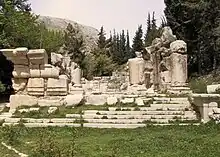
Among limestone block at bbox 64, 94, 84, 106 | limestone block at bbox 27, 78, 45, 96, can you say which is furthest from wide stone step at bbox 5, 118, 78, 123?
limestone block at bbox 27, 78, 45, 96

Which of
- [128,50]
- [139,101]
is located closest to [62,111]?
[139,101]

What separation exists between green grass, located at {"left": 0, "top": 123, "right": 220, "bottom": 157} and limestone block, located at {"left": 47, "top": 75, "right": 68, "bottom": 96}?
14.8 feet

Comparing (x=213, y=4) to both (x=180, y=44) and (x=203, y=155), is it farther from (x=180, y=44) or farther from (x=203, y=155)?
(x=203, y=155)

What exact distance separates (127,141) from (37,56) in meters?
9.05

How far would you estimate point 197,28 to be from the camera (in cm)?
4322

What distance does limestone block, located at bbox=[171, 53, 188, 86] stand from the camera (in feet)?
72.0

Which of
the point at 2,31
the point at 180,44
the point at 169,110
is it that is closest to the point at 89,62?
the point at 2,31

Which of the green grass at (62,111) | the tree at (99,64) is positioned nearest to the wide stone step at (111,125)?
the green grass at (62,111)

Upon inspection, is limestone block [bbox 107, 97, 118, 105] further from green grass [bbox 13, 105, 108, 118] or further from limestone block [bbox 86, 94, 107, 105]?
green grass [bbox 13, 105, 108, 118]

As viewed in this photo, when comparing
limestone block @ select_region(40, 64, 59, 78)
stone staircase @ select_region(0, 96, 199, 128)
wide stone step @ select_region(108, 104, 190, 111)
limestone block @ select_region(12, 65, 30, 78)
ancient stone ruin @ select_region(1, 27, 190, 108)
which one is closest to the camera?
stone staircase @ select_region(0, 96, 199, 128)

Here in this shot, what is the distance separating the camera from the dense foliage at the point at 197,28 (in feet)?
127

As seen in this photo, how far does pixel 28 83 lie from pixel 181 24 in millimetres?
27416

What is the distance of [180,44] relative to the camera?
22312 millimetres

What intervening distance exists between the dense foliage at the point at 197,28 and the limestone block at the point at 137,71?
1334 centimetres
